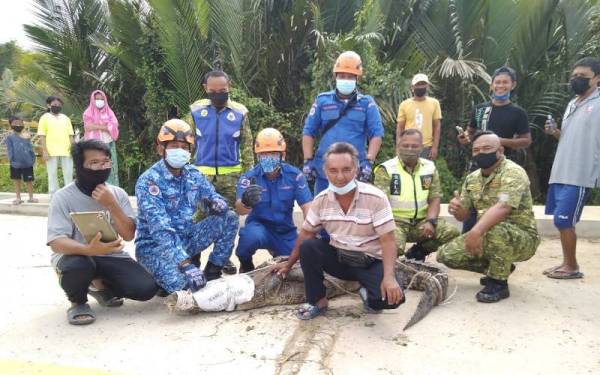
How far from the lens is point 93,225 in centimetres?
303

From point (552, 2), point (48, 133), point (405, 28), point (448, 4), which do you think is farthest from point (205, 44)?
point (552, 2)

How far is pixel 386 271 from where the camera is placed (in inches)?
113

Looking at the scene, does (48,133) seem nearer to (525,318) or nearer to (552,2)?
(525,318)

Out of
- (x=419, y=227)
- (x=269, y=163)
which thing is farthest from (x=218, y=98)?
(x=419, y=227)

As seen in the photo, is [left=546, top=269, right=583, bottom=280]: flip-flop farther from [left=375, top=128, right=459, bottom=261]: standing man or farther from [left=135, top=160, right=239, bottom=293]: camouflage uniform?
[left=135, top=160, right=239, bottom=293]: camouflage uniform

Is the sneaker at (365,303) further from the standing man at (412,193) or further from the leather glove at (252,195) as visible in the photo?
the leather glove at (252,195)

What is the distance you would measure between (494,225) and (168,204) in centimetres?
231

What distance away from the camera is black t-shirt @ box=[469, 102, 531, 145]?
4227mm

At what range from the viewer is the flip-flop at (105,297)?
3463 millimetres

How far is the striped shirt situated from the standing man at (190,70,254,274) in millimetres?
1382

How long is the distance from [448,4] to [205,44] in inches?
156

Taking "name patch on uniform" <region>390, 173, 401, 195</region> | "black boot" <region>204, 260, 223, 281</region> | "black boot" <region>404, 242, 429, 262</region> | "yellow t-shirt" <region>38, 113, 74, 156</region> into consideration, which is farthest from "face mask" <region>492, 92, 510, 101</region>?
"yellow t-shirt" <region>38, 113, 74, 156</region>

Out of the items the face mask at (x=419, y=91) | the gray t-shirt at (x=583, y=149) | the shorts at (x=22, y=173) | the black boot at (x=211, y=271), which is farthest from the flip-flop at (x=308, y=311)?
the shorts at (x=22, y=173)

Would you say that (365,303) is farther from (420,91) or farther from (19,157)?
(19,157)
